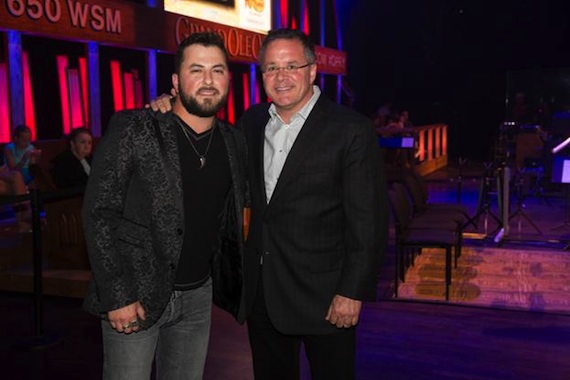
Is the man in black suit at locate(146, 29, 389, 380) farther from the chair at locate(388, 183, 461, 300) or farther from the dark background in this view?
the dark background

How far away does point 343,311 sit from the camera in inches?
96.3

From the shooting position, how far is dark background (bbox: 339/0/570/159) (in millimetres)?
19938

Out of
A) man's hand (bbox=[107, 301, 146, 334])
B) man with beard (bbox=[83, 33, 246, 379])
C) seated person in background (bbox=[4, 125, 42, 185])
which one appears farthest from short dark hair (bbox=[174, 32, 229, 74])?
seated person in background (bbox=[4, 125, 42, 185])

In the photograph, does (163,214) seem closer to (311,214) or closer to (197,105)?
(197,105)

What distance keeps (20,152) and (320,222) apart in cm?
652

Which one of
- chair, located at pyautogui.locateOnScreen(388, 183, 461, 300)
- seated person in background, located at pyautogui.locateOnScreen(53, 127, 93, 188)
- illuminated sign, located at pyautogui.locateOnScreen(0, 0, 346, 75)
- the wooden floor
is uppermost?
illuminated sign, located at pyautogui.locateOnScreen(0, 0, 346, 75)

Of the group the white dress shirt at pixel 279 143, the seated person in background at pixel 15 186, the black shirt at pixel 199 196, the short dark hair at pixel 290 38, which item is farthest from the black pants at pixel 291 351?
the seated person in background at pixel 15 186

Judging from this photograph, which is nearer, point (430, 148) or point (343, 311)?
point (343, 311)

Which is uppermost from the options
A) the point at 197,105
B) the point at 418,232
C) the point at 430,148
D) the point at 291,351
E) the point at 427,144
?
the point at 197,105

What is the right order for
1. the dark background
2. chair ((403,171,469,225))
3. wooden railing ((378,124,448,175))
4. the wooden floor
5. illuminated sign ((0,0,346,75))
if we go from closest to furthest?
1. the wooden floor
2. chair ((403,171,469,225))
3. illuminated sign ((0,0,346,75))
4. wooden railing ((378,124,448,175))
5. the dark background

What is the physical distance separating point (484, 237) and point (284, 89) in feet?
20.8

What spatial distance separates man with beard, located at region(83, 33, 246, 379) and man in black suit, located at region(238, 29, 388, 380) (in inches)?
6.2

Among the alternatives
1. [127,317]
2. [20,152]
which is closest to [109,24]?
[20,152]

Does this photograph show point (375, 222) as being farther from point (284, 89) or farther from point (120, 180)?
point (120, 180)
